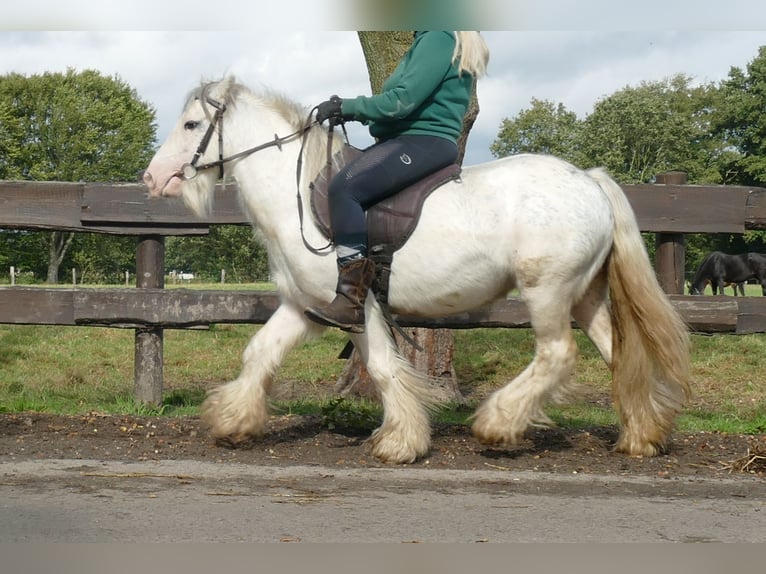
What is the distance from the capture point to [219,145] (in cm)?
612

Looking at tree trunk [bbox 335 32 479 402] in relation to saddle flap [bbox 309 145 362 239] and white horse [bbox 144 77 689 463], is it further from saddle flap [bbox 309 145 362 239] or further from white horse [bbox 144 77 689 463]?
saddle flap [bbox 309 145 362 239]

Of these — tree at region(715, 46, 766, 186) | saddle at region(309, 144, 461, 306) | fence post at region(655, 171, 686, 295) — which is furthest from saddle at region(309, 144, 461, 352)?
tree at region(715, 46, 766, 186)

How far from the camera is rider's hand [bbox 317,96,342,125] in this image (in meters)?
5.86

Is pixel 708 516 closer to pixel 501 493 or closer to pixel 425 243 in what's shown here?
pixel 501 493

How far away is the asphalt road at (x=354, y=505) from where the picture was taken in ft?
12.2

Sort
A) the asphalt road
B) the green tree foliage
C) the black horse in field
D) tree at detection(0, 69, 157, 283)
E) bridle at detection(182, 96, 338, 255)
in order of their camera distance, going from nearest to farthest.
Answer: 1. the asphalt road
2. bridle at detection(182, 96, 338, 255)
3. the black horse in field
4. the green tree foliage
5. tree at detection(0, 69, 157, 283)

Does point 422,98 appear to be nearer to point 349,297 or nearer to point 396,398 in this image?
point 349,297

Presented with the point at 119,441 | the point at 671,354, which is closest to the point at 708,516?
the point at 671,354

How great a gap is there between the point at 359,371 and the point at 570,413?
2.08m

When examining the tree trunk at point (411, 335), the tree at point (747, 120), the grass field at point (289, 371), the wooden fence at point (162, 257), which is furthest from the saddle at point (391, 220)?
the tree at point (747, 120)

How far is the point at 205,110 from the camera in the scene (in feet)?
20.0

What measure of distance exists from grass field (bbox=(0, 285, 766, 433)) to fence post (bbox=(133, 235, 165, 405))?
0.21 m

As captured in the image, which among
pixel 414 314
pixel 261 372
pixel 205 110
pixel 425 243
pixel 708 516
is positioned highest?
pixel 205 110

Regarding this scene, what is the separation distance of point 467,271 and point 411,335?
2.81 metres
